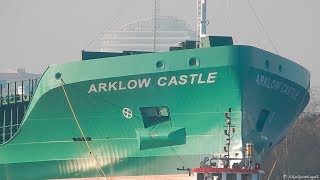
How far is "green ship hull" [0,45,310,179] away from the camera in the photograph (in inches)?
1757

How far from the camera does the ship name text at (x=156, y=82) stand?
4459 centimetres

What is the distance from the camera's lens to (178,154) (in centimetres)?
4522

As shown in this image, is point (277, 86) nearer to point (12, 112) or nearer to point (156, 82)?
point (156, 82)

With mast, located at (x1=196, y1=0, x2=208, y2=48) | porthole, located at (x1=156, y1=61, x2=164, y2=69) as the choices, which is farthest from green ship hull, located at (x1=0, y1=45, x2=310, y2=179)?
mast, located at (x1=196, y1=0, x2=208, y2=48)

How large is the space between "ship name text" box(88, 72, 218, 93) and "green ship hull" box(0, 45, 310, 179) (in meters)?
0.04

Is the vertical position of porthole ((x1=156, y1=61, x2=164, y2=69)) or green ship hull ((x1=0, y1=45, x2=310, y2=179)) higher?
porthole ((x1=156, y1=61, x2=164, y2=69))

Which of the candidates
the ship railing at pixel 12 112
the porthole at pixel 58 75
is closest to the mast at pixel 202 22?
→ the porthole at pixel 58 75

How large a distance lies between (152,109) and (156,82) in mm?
1102

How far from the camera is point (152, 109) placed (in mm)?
45594

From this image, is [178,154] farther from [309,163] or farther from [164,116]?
[309,163]

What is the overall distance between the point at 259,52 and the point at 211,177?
10.6 meters

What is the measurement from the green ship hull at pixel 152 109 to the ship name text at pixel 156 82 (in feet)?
0.12

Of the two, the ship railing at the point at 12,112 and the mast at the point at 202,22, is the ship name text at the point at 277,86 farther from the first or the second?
the ship railing at the point at 12,112

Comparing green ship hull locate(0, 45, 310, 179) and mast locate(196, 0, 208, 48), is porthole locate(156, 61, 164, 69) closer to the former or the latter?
green ship hull locate(0, 45, 310, 179)
